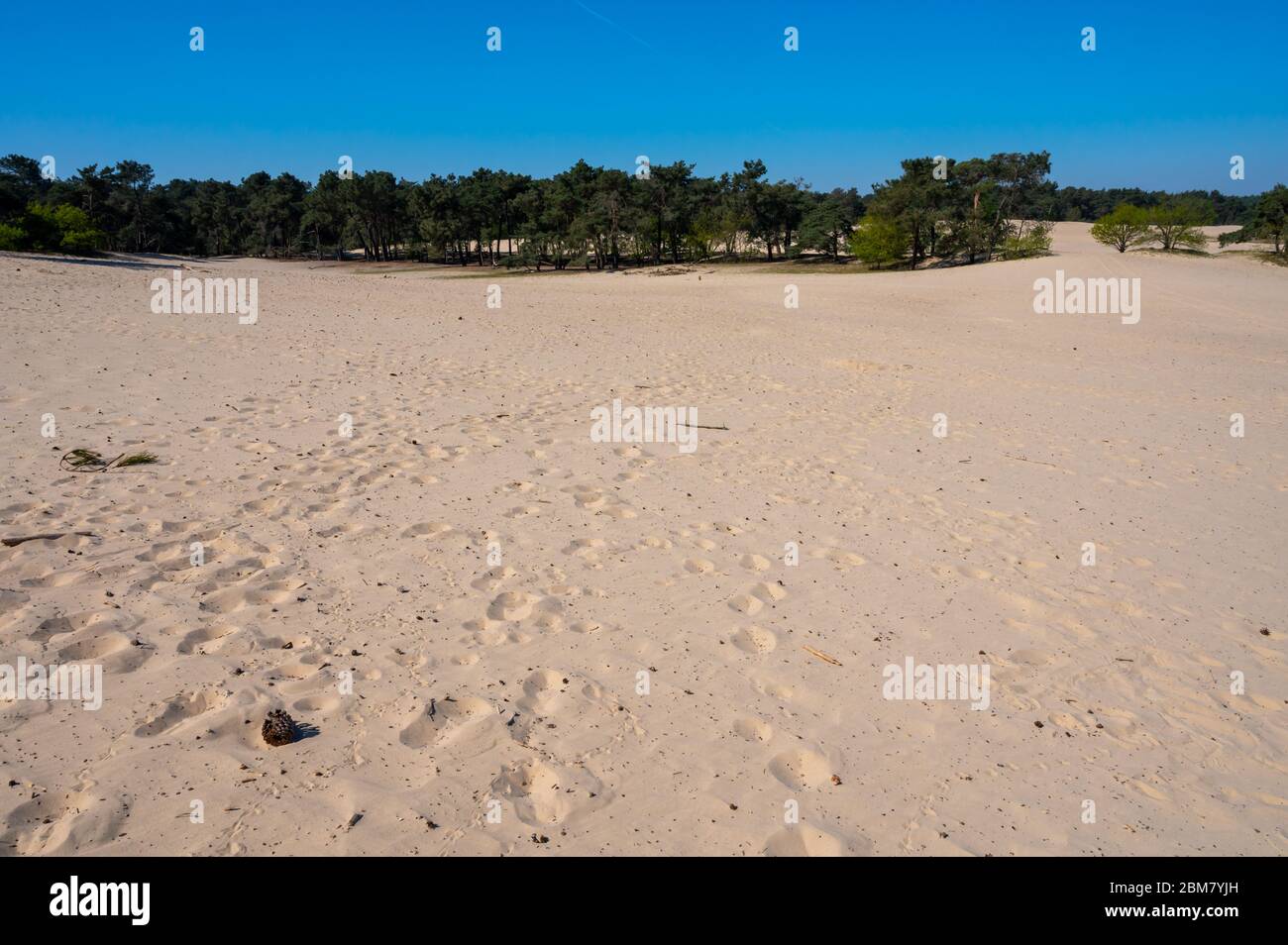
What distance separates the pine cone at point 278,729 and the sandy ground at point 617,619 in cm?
8

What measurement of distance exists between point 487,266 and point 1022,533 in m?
68.1

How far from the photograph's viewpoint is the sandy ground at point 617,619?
10.4 feet

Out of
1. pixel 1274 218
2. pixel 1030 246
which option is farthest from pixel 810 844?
pixel 1274 218

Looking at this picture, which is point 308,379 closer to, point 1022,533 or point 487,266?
point 1022,533

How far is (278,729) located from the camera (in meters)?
3.41

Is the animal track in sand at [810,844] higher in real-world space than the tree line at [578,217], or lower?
lower

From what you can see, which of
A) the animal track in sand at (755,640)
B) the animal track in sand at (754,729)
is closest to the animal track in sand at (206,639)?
the animal track in sand at (754,729)

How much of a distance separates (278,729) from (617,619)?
2126mm

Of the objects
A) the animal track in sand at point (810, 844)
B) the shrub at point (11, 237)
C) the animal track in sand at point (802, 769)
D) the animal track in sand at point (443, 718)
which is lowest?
the animal track in sand at point (810, 844)

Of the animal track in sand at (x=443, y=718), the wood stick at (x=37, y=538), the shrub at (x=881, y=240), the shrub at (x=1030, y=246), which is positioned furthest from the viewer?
the shrub at (x=881, y=240)

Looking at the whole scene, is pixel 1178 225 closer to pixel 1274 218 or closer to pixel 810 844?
pixel 1274 218

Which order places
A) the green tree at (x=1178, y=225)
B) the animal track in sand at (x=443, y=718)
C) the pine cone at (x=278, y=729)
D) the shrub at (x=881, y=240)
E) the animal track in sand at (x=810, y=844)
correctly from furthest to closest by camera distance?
the shrub at (x=881, y=240), the green tree at (x=1178, y=225), the animal track in sand at (x=443, y=718), the pine cone at (x=278, y=729), the animal track in sand at (x=810, y=844)

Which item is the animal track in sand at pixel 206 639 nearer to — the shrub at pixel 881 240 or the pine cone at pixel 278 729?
the pine cone at pixel 278 729
